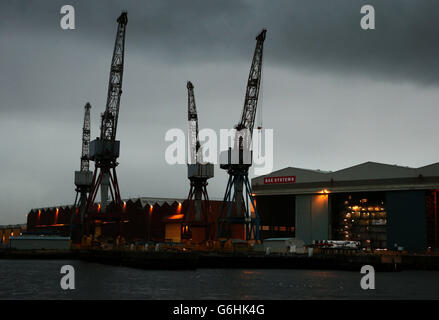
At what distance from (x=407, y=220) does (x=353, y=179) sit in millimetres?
14791

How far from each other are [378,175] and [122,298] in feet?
269

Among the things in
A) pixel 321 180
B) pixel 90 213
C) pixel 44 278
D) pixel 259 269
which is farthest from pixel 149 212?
pixel 44 278

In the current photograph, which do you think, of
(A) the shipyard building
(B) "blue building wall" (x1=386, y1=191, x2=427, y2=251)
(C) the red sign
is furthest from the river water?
(C) the red sign

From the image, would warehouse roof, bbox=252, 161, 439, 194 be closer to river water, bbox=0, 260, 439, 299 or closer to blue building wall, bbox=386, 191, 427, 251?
blue building wall, bbox=386, 191, 427, 251

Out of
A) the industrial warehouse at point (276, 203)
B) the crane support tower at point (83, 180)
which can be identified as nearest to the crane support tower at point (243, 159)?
the industrial warehouse at point (276, 203)

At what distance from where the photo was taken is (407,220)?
11775 cm

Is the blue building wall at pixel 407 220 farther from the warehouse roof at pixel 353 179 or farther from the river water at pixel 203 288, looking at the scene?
the river water at pixel 203 288

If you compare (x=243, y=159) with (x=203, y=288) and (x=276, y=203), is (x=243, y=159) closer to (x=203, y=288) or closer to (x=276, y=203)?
(x=276, y=203)

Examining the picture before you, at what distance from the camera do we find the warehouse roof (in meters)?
118

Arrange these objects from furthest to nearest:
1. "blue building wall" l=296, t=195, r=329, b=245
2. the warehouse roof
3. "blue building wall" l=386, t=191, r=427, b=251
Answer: "blue building wall" l=296, t=195, r=329, b=245
the warehouse roof
"blue building wall" l=386, t=191, r=427, b=251

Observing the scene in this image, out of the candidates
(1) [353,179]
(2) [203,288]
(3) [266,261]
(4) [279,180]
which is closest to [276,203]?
(4) [279,180]

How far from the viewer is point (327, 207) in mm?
130750

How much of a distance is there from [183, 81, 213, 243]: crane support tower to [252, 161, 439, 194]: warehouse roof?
12588mm

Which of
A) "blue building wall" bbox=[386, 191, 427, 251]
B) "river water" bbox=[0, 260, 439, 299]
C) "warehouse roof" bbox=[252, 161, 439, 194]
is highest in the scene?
"warehouse roof" bbox=[252, 161, 439, 194]
